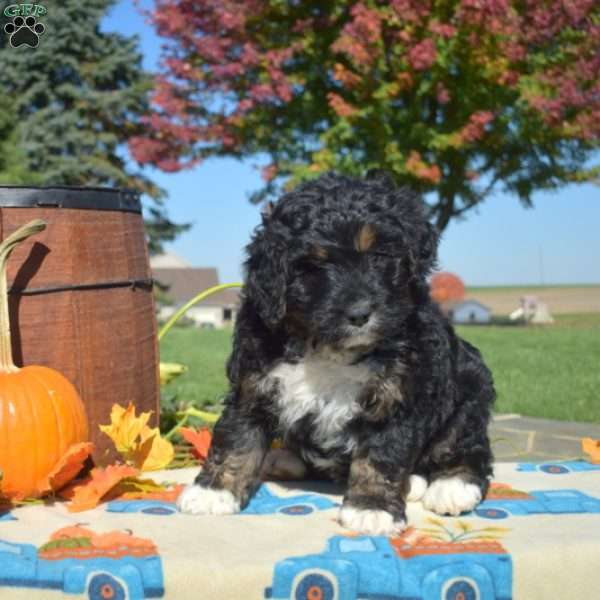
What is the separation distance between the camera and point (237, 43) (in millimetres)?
16156

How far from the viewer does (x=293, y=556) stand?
252cm

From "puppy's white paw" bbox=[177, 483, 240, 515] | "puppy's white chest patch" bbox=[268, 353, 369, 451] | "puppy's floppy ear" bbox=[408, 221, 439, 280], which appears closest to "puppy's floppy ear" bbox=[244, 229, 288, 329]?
"puppy's white chest patch" bbox=[268, 353, 369, 451]

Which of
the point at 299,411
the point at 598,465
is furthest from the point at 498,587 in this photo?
the point at 598,465

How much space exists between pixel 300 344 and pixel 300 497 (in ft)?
2.29

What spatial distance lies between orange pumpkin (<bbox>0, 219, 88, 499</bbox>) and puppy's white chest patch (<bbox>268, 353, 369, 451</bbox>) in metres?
0.97

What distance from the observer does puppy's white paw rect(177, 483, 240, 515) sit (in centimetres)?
303

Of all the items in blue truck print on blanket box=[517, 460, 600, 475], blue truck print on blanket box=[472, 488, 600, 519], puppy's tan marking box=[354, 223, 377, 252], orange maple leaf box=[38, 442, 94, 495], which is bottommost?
blue truck print on blanket box=[472, 488, 600, 519]

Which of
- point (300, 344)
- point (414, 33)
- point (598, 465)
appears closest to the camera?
point (300, 344)

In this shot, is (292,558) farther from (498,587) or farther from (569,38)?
(569,38)

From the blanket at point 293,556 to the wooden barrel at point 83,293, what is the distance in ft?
3.06


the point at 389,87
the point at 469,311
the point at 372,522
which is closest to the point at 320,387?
the point at 372,522

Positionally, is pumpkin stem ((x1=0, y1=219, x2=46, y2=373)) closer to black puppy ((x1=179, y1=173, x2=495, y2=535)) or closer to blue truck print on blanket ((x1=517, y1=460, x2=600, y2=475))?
black puppy ((x1=179, y1=173, x2=495, y2=535))

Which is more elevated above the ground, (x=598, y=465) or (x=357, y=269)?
(x=357, y=269)

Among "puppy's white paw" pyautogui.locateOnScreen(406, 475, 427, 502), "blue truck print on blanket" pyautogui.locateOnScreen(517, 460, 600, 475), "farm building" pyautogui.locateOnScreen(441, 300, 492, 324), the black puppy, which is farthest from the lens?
"farm building" pyautogui.locateOnScreen(441, 300, 492, 324)
